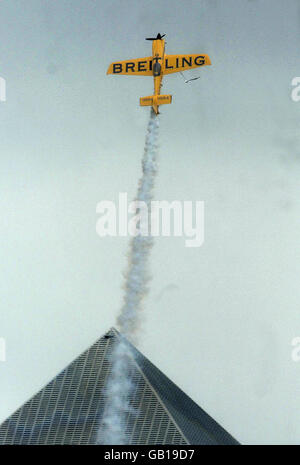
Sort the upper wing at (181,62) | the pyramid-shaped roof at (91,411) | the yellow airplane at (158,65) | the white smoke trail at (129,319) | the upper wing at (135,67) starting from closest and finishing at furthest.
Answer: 1. the yellow airplane at (158,65)
2. the upper wing at (181,62)
3. the upper wing at (135,67)
4. the white smoke trail at (129,319)
5. the pyramid-shaped roof at (91,411)

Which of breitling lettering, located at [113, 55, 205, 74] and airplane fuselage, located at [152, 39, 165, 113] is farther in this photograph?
breitling lettering, located at [113, 55, 205, 74]

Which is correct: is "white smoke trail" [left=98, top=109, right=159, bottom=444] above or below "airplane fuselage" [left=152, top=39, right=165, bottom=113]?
below

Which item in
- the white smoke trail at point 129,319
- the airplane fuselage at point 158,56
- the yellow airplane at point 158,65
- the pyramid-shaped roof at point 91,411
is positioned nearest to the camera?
the airplane fuselage at point 158,56

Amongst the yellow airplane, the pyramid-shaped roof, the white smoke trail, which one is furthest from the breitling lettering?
the pyramid-shaped roof

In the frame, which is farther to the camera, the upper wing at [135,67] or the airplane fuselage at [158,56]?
the upper wing at [135,67]

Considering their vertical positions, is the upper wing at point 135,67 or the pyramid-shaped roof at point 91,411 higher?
the upper wing at point 135,67

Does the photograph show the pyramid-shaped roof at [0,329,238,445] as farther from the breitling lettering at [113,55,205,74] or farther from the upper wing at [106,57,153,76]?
the breitling lettering at [113,55,205,74]

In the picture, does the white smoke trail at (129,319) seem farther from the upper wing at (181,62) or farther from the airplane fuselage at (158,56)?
the airplane fuselage at (158,56)

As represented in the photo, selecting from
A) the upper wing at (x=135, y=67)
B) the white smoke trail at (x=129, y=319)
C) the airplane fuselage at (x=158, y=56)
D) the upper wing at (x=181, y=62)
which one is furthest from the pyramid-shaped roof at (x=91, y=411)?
the airplane fuselage at (x=158, y=56)
